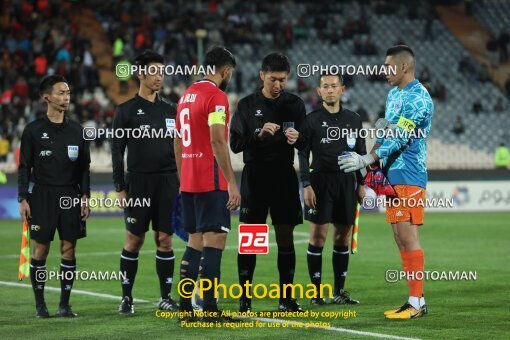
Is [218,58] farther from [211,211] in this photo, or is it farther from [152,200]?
[152,200]

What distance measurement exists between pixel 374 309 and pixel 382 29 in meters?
30.9

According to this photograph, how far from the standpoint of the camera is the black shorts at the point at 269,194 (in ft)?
32.7

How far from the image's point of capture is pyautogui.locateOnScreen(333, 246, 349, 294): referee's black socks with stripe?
1074cm

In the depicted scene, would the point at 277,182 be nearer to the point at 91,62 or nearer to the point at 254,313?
the point at 254,313

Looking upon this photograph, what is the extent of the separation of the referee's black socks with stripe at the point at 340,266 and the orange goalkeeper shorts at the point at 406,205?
4.55 ft

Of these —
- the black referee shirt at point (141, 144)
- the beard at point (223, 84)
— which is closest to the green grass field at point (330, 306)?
the black referee shirt at point (141, 144)

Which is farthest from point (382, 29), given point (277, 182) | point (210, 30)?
point (277, 182)

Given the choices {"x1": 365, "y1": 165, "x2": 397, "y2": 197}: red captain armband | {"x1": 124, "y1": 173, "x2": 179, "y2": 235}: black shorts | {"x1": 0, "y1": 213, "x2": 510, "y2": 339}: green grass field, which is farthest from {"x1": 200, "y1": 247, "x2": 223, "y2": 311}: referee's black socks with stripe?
{"x1": 365, "y1": 165, "x2": 397, "y2": 197}: red captain armband

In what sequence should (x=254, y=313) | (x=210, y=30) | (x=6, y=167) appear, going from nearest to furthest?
(x=254, y=313), (x=6, y=167), (x=210, y=30)

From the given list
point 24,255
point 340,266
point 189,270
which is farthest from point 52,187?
point 340,266

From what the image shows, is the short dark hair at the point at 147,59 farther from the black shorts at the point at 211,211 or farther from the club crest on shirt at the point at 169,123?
the black shorts at the point at 211,211

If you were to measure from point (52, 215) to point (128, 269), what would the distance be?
38.7 inches

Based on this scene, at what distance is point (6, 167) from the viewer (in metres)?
28.8

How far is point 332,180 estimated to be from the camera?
10.8 meters
